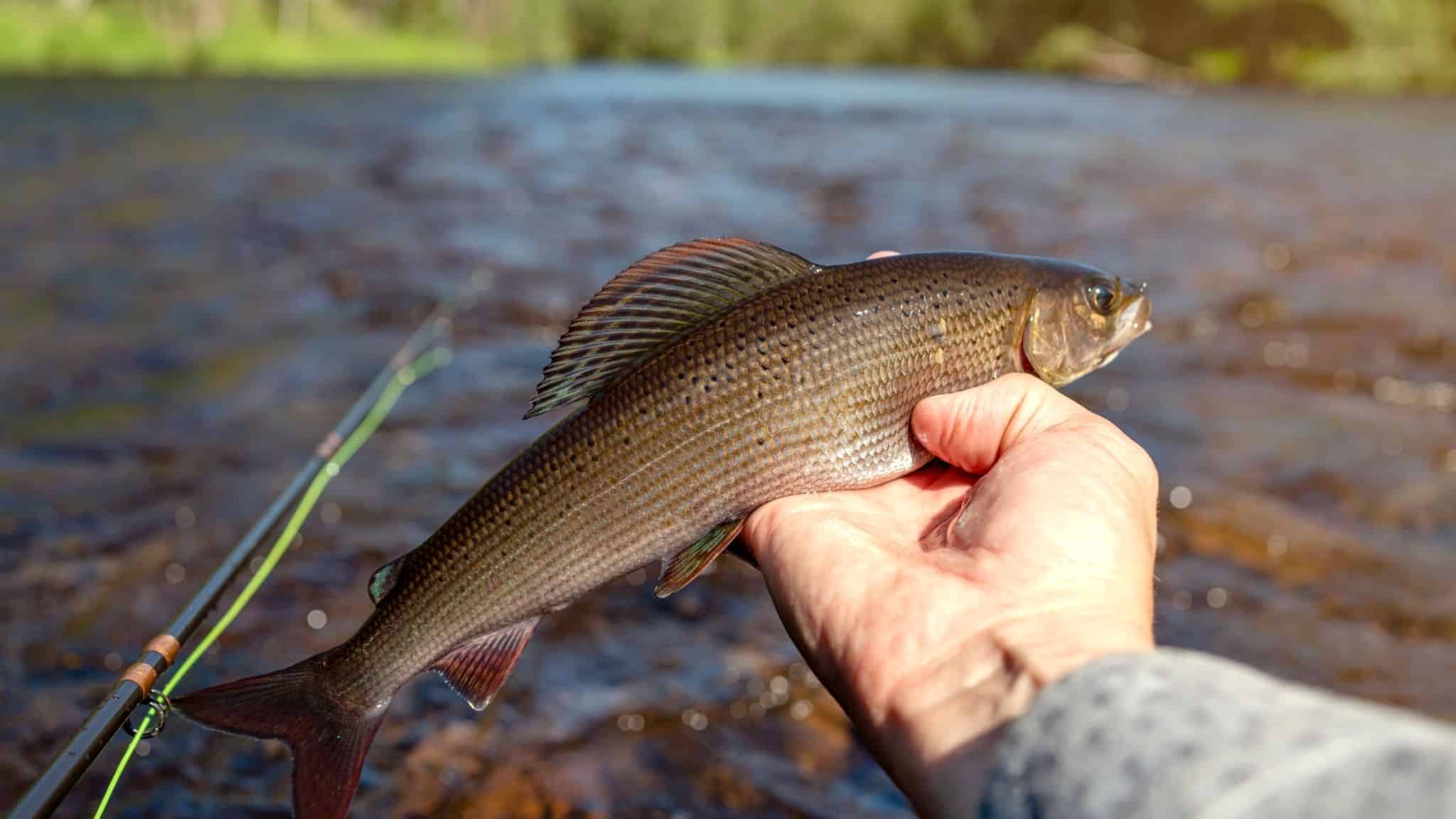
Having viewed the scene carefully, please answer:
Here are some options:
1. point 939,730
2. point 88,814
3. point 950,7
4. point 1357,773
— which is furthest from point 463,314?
point 950,7

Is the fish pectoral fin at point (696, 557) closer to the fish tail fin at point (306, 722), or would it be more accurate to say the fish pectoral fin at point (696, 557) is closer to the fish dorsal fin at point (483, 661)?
the fish dorsal fin at point (483, 661)

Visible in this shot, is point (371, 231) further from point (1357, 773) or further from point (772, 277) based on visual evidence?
point (1357, 773)

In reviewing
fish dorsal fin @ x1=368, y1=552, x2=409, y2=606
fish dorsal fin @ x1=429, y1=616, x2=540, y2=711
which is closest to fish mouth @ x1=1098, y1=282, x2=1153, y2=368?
fish dorsal fin @ x1=429, y1=616, x2=540, y2=711

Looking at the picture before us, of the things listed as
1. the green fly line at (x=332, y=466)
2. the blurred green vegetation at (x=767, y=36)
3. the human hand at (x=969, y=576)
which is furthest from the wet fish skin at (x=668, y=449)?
the blurred green vegetation at (x=767, y=36)

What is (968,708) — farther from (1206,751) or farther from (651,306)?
(651,306)

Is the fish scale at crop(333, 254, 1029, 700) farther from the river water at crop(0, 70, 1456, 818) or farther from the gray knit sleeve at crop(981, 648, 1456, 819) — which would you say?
the river water at crop(0, 70, 1456, 818)

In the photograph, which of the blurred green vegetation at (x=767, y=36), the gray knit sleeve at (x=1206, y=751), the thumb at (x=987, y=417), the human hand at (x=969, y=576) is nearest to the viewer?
the gray knit sleeve at (x=1206, y=751)
